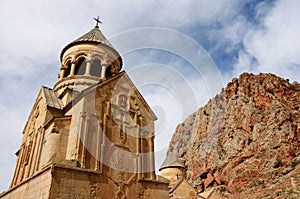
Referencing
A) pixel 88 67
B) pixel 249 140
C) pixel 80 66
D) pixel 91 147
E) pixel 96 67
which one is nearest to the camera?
pixel 91 147

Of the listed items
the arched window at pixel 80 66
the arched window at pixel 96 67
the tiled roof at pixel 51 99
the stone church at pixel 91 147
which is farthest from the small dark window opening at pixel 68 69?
the stone church at pixel 91 147

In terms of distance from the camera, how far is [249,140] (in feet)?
140

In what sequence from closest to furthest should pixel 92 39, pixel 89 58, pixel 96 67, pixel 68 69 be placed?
1. pixel 89 58
2. pixel 68 69
3. pixel 92 39
4. pixel 96 67

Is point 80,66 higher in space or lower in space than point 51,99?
higher

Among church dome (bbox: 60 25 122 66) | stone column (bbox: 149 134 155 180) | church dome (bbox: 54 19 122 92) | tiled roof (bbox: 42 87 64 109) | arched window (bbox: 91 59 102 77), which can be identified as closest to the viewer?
stone column (bbox: 149 134 155 180)

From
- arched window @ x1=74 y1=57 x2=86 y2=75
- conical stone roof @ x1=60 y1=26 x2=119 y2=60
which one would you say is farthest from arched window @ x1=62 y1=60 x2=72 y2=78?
conical stone roof @ x1=60 y1=26 x2=119 y2=60

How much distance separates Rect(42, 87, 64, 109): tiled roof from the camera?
30.8 ft

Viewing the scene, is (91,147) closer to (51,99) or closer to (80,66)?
(51,99)

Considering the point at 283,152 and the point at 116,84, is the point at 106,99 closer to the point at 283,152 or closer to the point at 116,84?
the point at 116,84

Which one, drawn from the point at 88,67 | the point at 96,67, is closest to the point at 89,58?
the point at 88,67

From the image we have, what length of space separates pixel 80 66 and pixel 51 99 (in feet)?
11.8

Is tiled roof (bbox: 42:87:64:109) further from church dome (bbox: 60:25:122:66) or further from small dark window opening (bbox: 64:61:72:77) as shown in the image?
church dome (bbox: 60:25:122:66)

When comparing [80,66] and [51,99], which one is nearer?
[51,99]

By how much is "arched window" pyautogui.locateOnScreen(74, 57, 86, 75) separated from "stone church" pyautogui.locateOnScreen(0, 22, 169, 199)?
2734 mm
